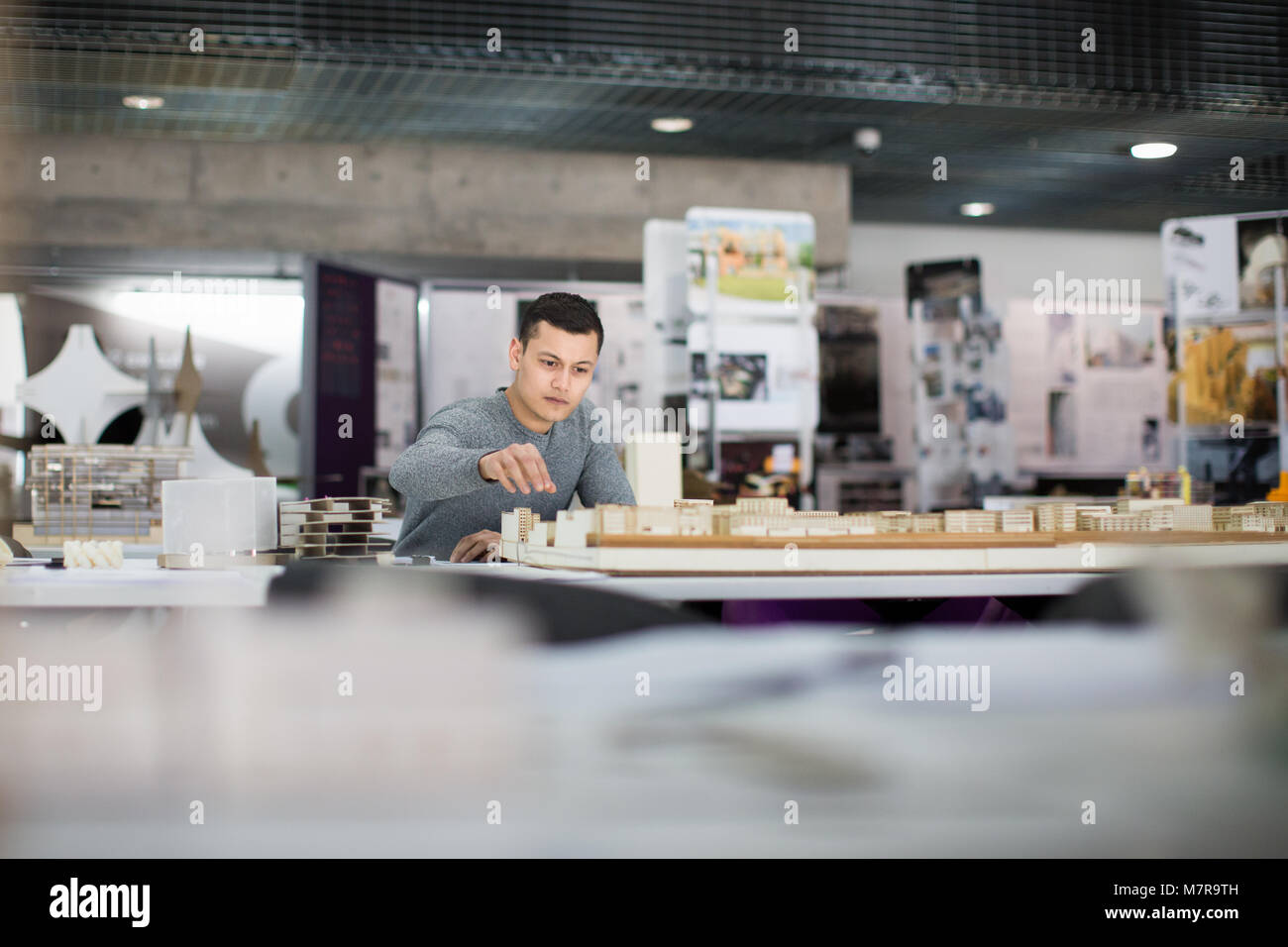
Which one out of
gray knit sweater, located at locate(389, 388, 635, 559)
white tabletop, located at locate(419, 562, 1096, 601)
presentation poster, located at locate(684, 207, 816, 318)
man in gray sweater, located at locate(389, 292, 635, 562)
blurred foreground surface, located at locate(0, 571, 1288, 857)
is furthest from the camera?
presentation poster, located at locate(684, 207, 816, 318)

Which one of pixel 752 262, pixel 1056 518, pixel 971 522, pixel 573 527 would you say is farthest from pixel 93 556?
pixel 752 262

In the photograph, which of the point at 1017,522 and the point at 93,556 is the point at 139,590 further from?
the point at 1017,522

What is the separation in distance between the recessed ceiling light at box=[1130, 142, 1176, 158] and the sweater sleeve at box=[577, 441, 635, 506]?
5.72 metres

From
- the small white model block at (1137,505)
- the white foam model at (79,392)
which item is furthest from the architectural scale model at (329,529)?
the white foam model at (79,392)

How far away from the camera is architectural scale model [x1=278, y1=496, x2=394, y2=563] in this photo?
222 centimetres

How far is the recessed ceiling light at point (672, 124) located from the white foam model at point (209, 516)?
523 centimetres

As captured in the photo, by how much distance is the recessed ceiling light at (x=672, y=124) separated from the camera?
6891mm

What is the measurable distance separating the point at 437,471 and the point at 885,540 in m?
1.00

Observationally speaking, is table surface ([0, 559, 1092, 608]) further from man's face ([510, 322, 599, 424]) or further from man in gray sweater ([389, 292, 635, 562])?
man's face ([510, 322, 599, 424])

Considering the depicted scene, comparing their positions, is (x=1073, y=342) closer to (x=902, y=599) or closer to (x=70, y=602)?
(x=902, y=599)

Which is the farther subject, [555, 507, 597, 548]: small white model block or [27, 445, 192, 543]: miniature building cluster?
[27, 445, 192, 543]: miniature building cluster

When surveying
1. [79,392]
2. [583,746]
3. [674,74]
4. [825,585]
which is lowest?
[583,746]

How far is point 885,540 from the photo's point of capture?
1.87 m

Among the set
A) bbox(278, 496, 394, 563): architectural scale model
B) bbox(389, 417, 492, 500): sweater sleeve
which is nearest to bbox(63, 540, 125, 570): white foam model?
bbox(278, 496, 394, 563): architectural scale model
